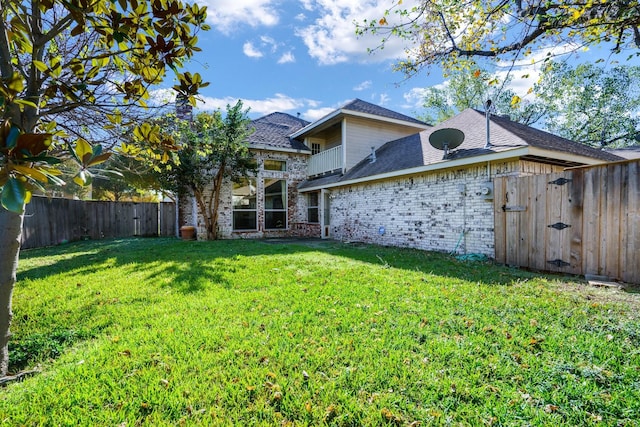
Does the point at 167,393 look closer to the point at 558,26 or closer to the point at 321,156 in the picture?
the point at 558,26

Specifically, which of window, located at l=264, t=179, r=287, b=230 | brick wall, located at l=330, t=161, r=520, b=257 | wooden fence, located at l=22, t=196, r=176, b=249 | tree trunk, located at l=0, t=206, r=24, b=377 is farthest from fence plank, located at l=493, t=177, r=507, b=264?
wooden fence, located at l=22, t=196, r=176, b=249

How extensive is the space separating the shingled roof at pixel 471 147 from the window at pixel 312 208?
930 mm

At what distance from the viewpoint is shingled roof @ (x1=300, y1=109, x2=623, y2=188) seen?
702 centimetres

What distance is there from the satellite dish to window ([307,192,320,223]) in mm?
7102

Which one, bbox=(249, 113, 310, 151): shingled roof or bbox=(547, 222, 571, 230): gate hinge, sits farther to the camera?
bbox=(249, 113, 310, 151): shingled roof

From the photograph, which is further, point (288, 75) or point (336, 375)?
point (288, 75)

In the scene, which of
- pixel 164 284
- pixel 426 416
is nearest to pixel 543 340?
pixel 426 416

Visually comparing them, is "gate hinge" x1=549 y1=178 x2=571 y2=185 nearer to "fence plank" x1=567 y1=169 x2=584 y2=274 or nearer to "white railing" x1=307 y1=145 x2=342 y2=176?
"fence plank" x1=567 y1=169 x2=584 y2=274

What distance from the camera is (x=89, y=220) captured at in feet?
41.5

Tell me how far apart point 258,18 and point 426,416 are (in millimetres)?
8603

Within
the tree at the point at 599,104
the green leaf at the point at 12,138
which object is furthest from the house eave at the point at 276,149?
the tree at the point at 599,104

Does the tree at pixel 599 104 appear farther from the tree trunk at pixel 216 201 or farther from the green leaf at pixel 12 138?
the green leaf at pixel 12 138

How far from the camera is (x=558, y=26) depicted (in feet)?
14.1

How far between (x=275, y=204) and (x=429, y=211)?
7863 millimetres
